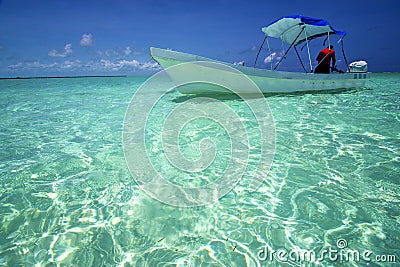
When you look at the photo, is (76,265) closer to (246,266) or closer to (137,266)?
(137,266)

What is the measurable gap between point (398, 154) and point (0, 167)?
730cm

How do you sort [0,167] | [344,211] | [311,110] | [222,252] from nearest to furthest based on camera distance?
1. [222,252]
2. [344,211]
3. [0,167]
4. [311,110]

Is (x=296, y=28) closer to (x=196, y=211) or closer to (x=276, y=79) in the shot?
(x=276, y=79)

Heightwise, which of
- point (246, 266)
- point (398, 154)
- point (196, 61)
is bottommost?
point (246, 266)

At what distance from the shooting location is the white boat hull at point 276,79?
8930mm

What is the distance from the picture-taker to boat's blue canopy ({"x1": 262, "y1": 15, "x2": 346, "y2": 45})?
10.5 meters

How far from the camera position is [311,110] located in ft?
27.2

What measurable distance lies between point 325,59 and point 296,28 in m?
2.24

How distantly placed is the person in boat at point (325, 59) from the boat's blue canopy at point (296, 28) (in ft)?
3.52

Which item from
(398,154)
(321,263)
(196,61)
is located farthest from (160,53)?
(321,263)

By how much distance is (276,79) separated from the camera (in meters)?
11.0

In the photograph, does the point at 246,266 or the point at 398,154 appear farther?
the point at 398,154

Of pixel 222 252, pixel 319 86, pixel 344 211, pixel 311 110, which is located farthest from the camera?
pixel 319 86

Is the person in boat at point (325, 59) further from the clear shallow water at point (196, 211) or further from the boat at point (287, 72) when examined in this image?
the clear shallow water at point (196, 211)
